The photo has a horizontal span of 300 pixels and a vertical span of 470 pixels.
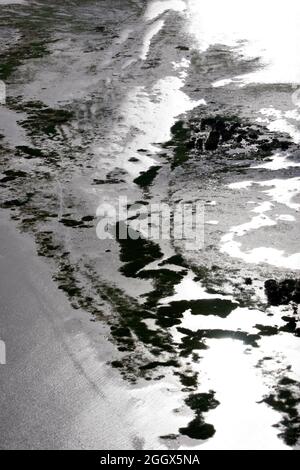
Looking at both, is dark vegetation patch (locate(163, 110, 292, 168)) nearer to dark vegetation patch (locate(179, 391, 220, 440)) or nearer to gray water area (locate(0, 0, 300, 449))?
gray water area (locate(0, 0, 300, 449))

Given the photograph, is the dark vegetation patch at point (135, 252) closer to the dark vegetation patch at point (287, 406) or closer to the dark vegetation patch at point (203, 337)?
the dark vegetation patch at point (203, 337)

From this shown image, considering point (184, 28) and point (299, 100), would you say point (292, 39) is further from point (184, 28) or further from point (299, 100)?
point (299, 100)

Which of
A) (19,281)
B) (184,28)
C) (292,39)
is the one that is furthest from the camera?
(184,28)

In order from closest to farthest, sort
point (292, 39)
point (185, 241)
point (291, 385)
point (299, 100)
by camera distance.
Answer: point (291, 385) < point (185, 241) < point (299, 100) < point (292, 39)

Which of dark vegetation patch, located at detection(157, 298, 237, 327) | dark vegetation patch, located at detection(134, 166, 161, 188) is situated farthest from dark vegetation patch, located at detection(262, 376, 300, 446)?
dark vegetation patch, located at detection(134, 166, 161, 188)

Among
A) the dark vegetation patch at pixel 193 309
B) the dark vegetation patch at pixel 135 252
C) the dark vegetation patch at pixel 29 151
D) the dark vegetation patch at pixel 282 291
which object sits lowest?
the dark vegetation patch at pixel 193 309

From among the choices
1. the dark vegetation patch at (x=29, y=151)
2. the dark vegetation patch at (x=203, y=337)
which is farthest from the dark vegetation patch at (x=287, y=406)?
the dark vegetation patch at (x=29, y=151)

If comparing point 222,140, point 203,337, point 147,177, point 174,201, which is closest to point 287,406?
point 203,337

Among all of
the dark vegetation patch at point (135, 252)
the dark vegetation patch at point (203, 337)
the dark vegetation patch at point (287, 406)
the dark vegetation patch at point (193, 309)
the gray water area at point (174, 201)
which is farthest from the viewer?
the dark vegetation patch at point (135, 252)
